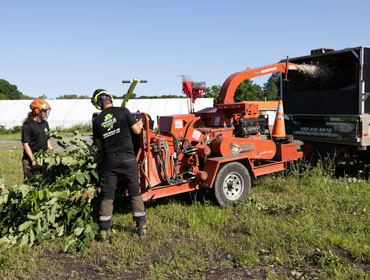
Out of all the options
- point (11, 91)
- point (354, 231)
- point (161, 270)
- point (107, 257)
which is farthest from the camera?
point (11, 91)

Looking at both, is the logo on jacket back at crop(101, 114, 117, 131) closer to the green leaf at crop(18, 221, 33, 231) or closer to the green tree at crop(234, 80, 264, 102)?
the green leaf at crop(18, 221, 33, 231)

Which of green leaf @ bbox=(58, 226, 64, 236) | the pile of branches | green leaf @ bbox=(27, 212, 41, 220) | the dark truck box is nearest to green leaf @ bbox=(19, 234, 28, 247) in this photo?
the pile of branches

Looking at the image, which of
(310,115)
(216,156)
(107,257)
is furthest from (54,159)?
(310,115)

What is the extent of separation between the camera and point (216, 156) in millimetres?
6055

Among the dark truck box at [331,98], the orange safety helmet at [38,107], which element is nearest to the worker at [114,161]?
the orange safety helmet at [38,107]

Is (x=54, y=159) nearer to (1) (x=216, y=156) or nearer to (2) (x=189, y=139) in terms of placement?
(2) (x=189, y=139)

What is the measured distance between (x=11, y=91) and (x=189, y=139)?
294 ft

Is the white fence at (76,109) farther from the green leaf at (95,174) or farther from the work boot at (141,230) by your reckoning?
the work boot at (141,230)

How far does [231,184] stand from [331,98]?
144 inches

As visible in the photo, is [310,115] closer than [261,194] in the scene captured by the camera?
No

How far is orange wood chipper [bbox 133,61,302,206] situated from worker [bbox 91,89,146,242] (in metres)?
0.49

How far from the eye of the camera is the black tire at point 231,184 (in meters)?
5.66

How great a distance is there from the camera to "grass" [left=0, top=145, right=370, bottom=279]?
3729mm

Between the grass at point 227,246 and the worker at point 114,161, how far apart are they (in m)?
0.32
